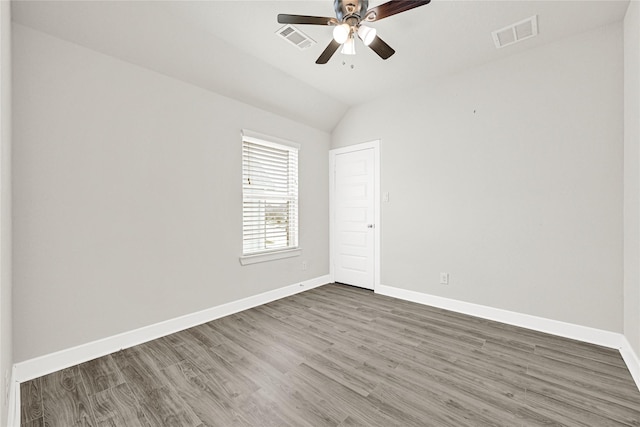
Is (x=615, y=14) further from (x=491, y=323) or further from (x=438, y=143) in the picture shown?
(x=491, y=323)

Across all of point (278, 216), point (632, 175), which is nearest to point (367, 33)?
point (632, 175)

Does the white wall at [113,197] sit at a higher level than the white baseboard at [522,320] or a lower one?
higher

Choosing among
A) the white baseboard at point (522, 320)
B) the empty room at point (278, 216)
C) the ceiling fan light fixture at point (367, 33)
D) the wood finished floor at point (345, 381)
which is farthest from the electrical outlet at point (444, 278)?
the ceiling fan light fixture at point (367, 33)

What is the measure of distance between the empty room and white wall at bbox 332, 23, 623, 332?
0.02 meters

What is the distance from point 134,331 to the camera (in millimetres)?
2508

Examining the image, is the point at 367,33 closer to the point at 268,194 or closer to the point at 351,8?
the point at 351,8

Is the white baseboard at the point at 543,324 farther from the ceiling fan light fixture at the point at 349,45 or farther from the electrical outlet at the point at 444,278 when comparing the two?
the ceiling fan light fixture at the point at 349,45

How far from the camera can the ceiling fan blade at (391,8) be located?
1837 mm

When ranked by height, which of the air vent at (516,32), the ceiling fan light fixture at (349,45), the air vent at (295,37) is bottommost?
the ceiling fan light fixture at (349,45)

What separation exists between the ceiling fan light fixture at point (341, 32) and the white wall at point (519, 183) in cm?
189

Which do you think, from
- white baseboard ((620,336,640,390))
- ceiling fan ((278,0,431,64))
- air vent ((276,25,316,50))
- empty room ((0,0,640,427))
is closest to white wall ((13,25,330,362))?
empty room ((0,0,640,427))

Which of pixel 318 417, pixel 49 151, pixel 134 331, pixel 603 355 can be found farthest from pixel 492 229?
pixel 49 151

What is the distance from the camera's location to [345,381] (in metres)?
1.95

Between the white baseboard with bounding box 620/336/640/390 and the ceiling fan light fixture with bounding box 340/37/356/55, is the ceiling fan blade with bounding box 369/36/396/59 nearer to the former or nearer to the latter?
the ceiling fan light fixture with bounding box 340/37/356/55
